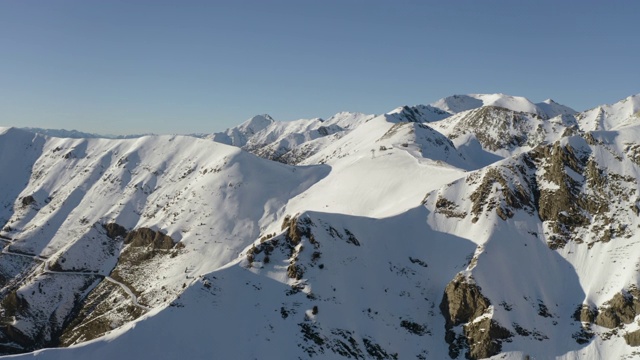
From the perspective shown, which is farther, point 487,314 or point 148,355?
point 487,314

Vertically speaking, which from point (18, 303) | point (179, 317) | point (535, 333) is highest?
point (179, 317)

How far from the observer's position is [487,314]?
8494 cm

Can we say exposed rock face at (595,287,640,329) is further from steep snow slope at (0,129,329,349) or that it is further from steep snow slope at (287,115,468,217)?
steep snow slope at (0,129,329,349)

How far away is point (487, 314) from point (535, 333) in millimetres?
10232

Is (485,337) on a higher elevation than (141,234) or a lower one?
higher

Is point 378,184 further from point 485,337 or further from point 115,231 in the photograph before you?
point 115,231

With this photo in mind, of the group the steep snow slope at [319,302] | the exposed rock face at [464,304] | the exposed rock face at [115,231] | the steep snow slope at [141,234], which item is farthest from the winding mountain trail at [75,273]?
the exposed rock face at [464,304]

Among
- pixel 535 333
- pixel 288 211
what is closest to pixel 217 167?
pixel 288 211

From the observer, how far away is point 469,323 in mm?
86062

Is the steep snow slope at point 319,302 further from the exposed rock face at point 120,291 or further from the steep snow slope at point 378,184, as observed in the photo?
the exposed rock face at point 120,291

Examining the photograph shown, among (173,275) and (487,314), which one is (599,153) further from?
(173,275)

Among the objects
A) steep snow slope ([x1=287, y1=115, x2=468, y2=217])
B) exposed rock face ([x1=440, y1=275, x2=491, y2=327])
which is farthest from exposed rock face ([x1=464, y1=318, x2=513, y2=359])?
steep snow slope ([x1=287, y1=115, x2=468, y2=217])

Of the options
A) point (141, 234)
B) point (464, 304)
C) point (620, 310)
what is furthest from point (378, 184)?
point (141, 234)

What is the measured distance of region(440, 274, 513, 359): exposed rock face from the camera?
82.0 metres
